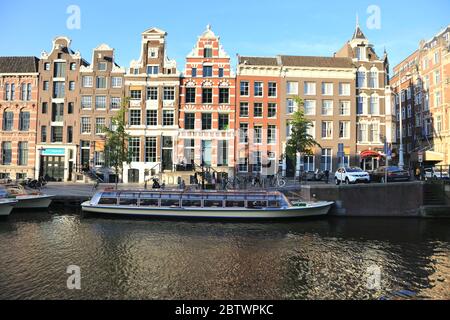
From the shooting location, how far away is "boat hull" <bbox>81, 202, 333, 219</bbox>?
24.5 m

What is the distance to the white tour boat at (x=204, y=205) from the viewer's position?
24.6 m

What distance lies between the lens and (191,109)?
1829 inches

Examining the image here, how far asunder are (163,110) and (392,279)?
38512 mm

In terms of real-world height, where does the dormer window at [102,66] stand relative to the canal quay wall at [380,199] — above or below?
above

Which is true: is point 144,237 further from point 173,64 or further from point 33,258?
point 173,64

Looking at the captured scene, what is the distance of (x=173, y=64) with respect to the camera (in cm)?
4678

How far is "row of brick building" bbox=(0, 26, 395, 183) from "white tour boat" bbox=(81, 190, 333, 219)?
18086 mm

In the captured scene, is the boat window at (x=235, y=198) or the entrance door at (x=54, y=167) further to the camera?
the entrance door at (x=54, y=167)

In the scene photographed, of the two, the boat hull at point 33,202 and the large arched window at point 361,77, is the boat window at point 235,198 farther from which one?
the large arched window at point 361,77

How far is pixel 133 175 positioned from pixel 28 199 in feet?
60.1

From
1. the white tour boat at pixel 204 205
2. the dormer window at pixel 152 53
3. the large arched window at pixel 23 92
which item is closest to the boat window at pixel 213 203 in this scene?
the white tour boat at pixel 204 205

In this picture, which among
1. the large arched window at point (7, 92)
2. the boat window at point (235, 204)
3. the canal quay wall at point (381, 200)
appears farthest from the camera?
the large arched window at point (7, 92)

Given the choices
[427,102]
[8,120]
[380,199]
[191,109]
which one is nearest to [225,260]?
[380,199]

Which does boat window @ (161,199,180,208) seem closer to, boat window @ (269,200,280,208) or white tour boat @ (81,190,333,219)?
white tour boat @ (81,190,333,219)
